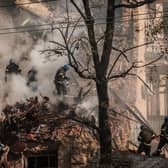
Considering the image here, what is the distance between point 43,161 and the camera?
64.2ft

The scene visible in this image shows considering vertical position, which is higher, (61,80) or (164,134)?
(61,80)

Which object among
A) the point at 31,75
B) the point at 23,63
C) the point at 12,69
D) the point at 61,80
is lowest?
the point at 61,80

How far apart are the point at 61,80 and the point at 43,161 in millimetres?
3602

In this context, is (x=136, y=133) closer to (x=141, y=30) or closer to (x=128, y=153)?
(x=128, y=153)

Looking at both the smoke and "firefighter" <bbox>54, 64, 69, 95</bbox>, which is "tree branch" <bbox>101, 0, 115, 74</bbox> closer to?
"firefighter" <bbox>54, 64, 69, 95</bbox>

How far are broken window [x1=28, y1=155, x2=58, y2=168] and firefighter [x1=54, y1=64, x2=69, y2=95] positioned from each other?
288cm

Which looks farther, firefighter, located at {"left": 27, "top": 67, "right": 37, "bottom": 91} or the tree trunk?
firefighter, located at {"left": 27, "top": 67, "right": 37, "bottom": 91}

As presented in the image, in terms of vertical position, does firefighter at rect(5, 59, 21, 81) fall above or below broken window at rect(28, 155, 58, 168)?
above

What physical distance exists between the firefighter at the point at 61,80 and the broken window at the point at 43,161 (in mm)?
2882

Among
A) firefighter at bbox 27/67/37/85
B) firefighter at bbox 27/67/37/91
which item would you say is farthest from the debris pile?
firefighter at bbox 27/67/37/85

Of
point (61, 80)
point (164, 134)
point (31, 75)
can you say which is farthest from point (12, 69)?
point (164, 134)

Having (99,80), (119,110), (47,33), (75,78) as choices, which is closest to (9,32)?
(47,33)

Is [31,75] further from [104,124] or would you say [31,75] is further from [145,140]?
[104,124]

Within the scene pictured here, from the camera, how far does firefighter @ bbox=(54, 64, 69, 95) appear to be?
69.0 feet
